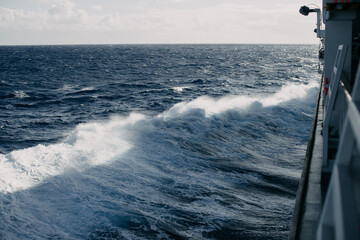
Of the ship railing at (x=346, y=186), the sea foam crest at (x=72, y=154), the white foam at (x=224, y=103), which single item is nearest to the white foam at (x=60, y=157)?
the sea foam crest at (x=72, y=154)

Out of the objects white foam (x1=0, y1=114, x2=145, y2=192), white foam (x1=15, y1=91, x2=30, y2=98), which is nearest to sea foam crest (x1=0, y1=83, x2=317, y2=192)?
white foam (x1=0, y1=114, x2=145, y2=192)

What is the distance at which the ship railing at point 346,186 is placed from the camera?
174 cm

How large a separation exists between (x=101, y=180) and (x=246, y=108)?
43.9 feet

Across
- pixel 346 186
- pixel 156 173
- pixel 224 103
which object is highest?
pixel 346 186

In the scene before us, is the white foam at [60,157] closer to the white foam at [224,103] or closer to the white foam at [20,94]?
the white foam at [224,103]

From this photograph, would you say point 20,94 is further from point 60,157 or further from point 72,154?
point 60,157

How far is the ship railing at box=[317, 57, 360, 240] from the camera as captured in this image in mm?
1739

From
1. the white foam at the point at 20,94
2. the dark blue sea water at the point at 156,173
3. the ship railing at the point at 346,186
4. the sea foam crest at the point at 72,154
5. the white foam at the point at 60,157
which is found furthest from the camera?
the white foam at the point at 20,94

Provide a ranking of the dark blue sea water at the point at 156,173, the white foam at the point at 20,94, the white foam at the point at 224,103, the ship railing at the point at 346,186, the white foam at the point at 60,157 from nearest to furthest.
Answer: the ship railing at the point at 346,186
the dark blue sea water at the point at 156,173
the white foam at the point at 60,157
the white foam at the point at 224,103
the white foam at the point at 20,94

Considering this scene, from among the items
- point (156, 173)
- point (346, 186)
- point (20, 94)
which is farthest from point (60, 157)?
point (20, 94)

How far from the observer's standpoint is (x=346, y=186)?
1.94m

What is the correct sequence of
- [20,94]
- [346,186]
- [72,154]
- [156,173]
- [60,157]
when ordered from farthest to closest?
[20,94], [72,154], [60,157], [156,173], [346,186]

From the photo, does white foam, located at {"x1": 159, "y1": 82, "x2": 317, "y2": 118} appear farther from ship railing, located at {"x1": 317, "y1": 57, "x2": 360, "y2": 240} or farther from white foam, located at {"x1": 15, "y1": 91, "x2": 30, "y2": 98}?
ship railing, located at {"x1": 317, "y1": 57, "x2": 360, "y2": 240}

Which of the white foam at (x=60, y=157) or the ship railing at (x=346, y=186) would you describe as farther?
the white foam at (x=60, y=157)
